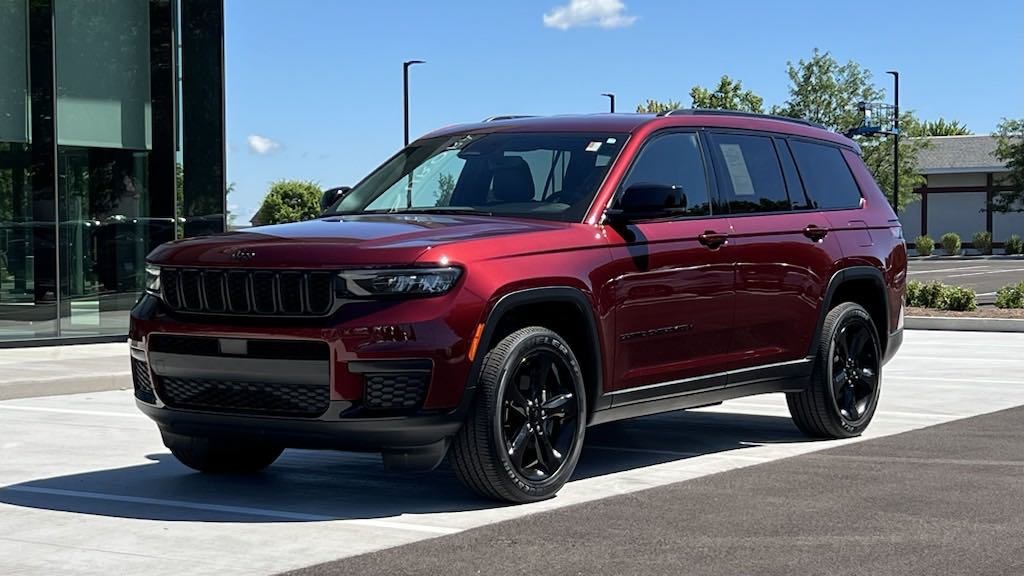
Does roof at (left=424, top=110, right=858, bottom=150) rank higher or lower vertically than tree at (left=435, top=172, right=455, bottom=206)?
higher

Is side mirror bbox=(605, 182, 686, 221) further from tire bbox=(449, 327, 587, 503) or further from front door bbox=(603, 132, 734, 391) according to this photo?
tire bbox=(449, 327, 587, 503)

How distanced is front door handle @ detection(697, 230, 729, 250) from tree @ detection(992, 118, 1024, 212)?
6926cm

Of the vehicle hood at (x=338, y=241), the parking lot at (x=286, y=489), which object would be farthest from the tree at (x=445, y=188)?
the parking lot at (x=286, y=489)

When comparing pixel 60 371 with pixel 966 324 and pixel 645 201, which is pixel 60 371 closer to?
pixel 645 201

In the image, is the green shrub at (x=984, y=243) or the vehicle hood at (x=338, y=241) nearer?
the vehicle hood at (x=338, y=241)

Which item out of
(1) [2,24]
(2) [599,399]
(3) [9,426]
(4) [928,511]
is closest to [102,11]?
(1) [2,24]

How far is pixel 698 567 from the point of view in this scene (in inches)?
227

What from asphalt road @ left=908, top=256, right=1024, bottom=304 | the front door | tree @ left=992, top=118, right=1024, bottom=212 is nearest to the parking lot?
the front door

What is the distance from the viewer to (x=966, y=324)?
21922 millimetres

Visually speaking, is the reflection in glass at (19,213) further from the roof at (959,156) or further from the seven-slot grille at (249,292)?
the roof at (959,156)

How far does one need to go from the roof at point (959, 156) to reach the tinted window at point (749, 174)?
70.2 m

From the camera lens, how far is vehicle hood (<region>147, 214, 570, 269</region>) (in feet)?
22.0

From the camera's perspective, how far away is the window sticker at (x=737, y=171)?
889 cm

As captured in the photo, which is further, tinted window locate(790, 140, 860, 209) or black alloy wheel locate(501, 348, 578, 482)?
tinted window locate(790, 140, 860, 209)
